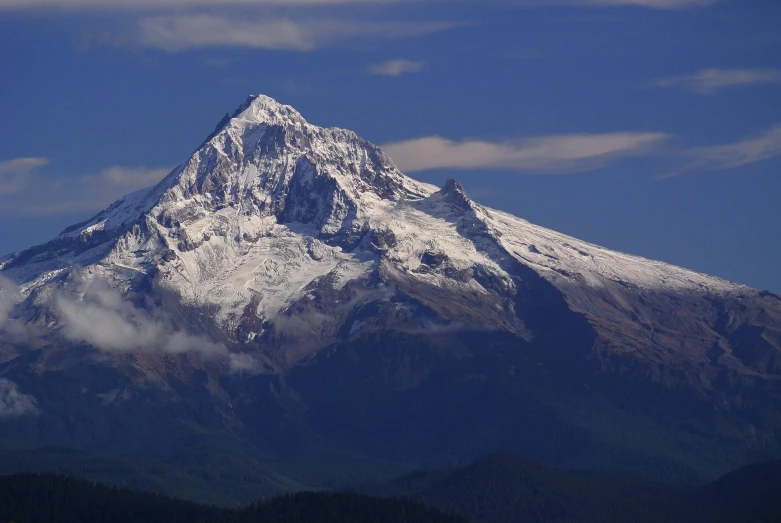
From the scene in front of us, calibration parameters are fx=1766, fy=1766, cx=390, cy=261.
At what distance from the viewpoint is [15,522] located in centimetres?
14912

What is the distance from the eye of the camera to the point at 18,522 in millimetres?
149750

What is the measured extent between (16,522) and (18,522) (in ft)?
2.49

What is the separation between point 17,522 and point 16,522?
10.0 inches

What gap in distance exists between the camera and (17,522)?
14925 cm

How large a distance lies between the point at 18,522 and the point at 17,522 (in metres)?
0.51

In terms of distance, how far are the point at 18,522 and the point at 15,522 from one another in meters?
0.64

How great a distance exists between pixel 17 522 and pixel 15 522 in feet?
0.62

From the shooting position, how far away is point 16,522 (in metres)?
149
